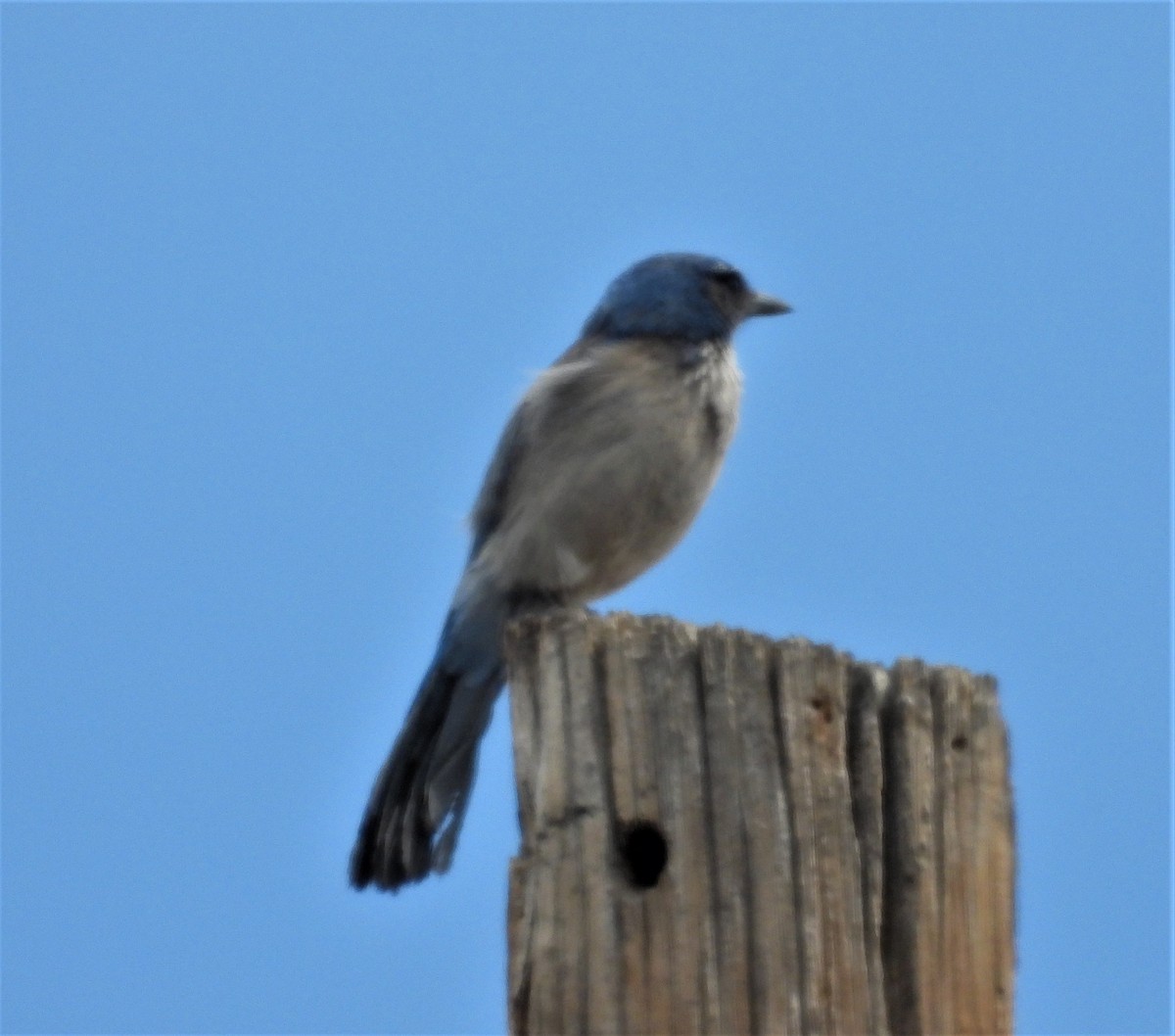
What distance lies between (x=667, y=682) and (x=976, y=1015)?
2.84 ft

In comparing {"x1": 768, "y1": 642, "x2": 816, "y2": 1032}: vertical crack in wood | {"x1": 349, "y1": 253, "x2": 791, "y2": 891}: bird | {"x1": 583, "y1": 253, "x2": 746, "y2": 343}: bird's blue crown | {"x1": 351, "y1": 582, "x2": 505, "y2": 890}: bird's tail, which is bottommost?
{"x1": 768, "y1": 642, "x2": 816, "y2": 1032}: vertical crack in wood

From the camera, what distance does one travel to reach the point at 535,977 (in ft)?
12.4

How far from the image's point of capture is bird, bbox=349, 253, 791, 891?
7500 mm

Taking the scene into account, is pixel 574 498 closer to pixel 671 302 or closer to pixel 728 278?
pixel 671 302

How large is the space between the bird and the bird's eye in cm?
77

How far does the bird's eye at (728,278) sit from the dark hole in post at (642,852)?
5.18 m

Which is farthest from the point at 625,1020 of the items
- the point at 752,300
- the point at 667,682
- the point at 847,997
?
the point at 752,300

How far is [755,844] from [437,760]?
3.38 meters

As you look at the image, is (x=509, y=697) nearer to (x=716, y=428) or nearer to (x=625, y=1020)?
(x=625, y=1020)

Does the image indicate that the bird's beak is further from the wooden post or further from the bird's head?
the wooden post


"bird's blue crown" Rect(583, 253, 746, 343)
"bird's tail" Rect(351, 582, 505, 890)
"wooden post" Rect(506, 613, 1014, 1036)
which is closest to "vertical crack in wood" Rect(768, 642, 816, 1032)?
"wooden post" Rect(506, 613, 1014, 1036)

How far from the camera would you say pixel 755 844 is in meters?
3.77

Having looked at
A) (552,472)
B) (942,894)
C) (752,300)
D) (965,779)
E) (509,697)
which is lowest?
(942,894)

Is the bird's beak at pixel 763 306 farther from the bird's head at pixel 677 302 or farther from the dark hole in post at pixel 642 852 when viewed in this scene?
the dark hole in post at pixel 642 852
